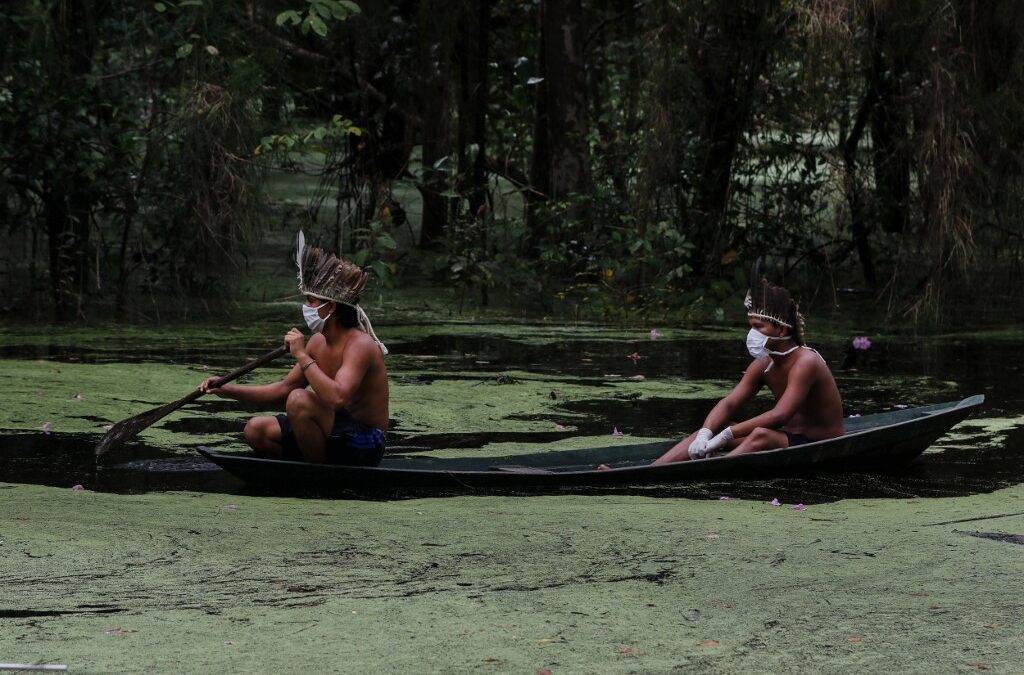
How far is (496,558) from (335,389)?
1.16 m

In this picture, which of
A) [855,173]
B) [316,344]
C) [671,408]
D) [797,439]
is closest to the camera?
[316,344]

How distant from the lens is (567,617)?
377 centimetres

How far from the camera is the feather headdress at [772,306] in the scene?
5816 mm

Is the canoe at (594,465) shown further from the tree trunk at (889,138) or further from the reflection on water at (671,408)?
the tree trunk at (889,138)

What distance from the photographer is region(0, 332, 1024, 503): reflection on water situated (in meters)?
5.77

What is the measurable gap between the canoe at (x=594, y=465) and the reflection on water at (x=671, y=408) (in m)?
A: 0.08

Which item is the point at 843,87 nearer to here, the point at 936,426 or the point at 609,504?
the point at 936,426

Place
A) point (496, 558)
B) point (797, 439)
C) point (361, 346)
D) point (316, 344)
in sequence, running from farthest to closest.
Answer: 1. point (797, 439)
2. point (316, 344)
3. point (361, 346)
4. point (496, 558)

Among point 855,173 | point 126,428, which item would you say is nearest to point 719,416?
point 126,428

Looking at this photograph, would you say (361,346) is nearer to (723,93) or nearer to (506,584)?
(506,584)

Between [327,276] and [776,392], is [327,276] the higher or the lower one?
the higher one

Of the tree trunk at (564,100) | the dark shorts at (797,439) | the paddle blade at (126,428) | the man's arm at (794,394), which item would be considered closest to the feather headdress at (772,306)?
the man's arm at (794,394)

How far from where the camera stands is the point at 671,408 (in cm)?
779

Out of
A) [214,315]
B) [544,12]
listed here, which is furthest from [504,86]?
[214,315]
